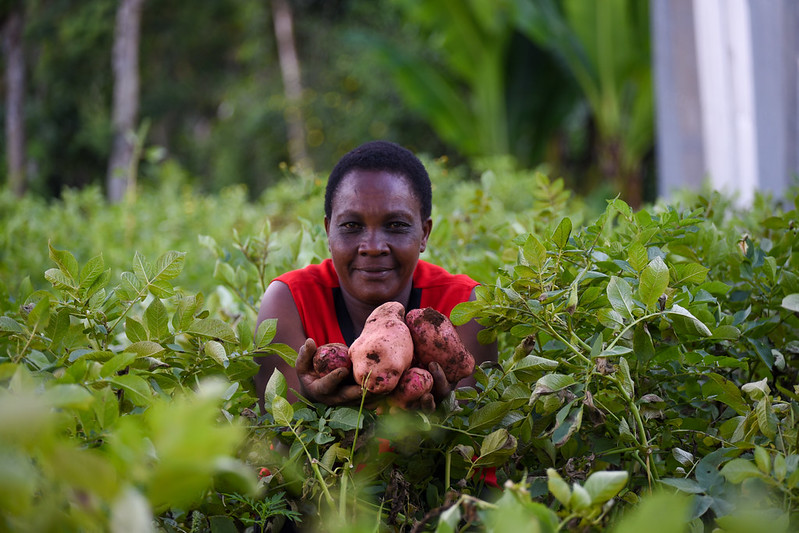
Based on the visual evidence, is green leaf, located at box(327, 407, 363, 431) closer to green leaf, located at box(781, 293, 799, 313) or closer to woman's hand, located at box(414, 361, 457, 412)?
woman's hand, located at box(414, 361, 457, 412)

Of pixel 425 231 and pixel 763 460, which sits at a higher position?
pixel 425 231

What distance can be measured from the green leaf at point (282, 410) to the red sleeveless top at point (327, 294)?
661mm

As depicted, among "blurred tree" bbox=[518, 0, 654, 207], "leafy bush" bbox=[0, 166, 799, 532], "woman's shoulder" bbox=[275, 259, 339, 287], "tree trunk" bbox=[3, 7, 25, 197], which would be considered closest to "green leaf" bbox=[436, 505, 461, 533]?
"leafy bush" bbox=[0, 166, 799, 532]

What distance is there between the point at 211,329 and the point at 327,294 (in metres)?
0.70

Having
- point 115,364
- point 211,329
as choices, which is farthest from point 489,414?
point 115,364

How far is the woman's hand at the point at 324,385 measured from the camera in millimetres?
1392

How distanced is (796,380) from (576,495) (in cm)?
114

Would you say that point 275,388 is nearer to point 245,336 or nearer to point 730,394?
point 245,336

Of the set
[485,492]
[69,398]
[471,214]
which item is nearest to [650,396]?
[485,492]

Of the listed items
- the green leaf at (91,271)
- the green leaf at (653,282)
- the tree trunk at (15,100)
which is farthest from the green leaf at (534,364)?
the tree trunk at (15,100)

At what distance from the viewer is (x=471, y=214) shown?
318cm

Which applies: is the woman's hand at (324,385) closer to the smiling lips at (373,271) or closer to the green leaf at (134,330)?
the green leaf at (134,330)

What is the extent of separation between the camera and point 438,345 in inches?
57.9

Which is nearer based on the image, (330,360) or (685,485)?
(685,485)
